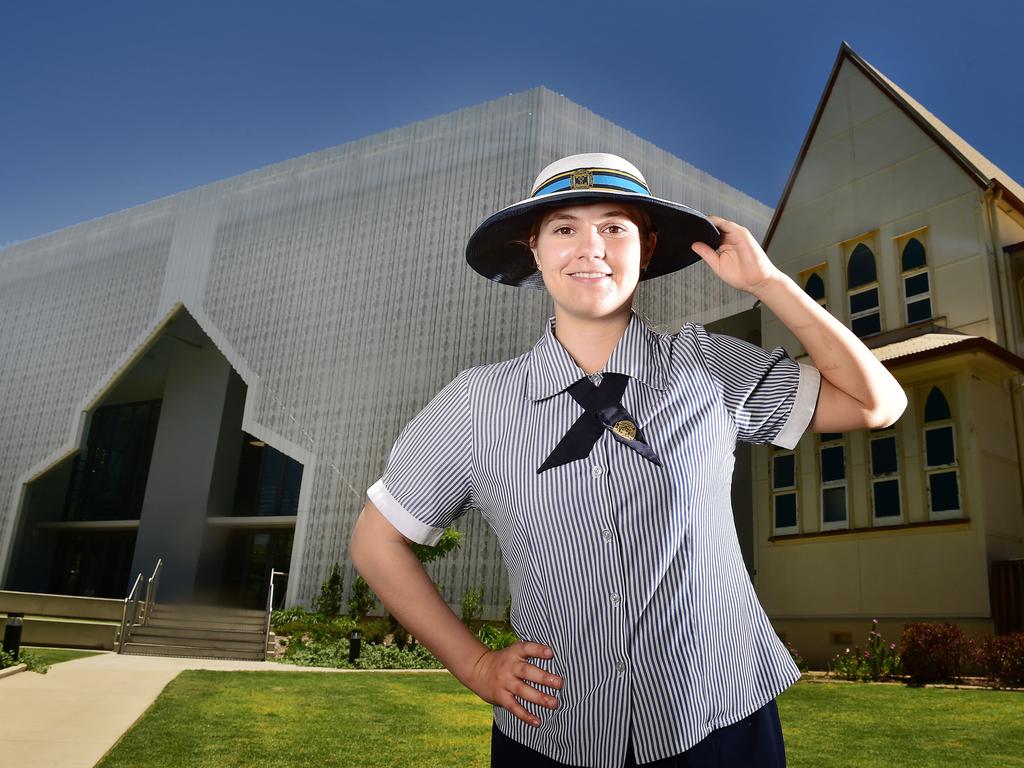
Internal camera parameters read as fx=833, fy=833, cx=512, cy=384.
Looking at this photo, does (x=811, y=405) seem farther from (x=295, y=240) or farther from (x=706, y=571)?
(x=295, y=240)

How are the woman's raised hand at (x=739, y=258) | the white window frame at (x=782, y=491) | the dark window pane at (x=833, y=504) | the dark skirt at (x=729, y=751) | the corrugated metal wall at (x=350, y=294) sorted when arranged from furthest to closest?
1. the corrugated metal wall at (x=350, y=294)
2. the white window frame at (x=782, y=491)
3. the dark window pane at (x=833, y=504)
4. the woman's raised hand at (x=739, y=258)
5. the dark skirt at (x=729, y=751)

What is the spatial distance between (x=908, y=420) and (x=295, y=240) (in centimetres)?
1589

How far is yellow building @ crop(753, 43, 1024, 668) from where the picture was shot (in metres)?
11.1

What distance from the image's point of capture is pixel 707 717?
1330 millimetres

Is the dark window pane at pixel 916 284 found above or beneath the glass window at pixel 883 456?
above

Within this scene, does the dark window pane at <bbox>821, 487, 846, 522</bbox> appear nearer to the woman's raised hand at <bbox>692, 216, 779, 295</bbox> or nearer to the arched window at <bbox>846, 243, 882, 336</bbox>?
the arched window at <bbox>846, 243, 882, 336</bbox>

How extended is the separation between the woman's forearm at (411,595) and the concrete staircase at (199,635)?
47.0 feet

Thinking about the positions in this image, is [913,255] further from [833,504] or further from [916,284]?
[833,504]

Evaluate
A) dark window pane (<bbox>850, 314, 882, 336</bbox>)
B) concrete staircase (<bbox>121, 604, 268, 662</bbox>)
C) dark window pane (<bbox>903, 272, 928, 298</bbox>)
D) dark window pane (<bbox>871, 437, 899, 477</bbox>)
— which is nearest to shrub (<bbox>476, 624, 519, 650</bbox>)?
concrete staircase (<bbox>121, 604, 268, 662</bbox>)

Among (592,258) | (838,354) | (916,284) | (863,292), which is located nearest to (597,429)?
(592,258)

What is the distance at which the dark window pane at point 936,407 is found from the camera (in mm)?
11664

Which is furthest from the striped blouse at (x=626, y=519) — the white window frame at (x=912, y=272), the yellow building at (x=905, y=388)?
the white window frame at (x=912, y=272)

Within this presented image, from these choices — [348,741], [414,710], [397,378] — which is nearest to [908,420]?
[414,710]

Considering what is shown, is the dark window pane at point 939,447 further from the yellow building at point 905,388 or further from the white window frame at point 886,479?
the white window frame at point 886,479
